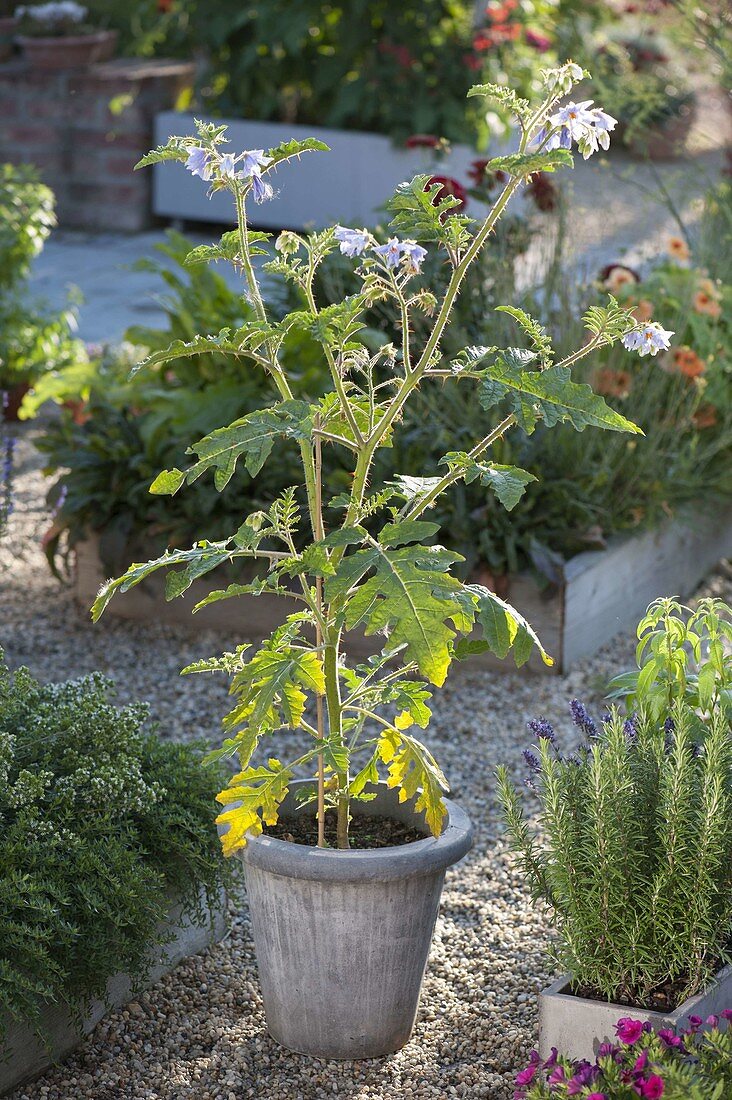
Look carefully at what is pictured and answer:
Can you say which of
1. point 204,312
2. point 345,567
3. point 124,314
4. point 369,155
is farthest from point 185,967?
point 369,155

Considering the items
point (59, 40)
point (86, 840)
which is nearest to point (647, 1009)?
point (86, 840)

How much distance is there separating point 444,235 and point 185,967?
1.45 metres

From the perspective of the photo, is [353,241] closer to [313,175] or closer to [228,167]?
[228,167]

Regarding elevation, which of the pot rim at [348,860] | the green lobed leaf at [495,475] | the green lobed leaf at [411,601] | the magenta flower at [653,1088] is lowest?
the pot rim at [348,860]

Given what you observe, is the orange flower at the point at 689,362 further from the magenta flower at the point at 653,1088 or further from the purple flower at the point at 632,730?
the magenta flower at the point at 653,1088

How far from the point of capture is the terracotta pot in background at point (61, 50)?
29.5 feet

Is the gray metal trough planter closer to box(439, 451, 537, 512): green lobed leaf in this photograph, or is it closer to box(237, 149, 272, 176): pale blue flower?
box(439, 451, 537, 512): green lobed leaf

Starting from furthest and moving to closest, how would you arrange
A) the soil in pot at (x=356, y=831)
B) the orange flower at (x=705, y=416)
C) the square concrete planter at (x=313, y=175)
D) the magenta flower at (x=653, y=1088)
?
the square concrete planter at (x=313, y=175) < the orange flower at (x=705, y=416) < the soil in pot at (x=356, y=831) < the magenta flower at (x=653, y=1088)

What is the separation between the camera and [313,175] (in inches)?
340

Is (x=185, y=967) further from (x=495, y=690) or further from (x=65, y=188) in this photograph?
(x=65, y=188)

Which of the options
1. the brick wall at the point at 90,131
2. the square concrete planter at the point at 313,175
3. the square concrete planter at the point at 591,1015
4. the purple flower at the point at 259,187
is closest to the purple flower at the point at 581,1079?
the square concrete planter at the point at 591,1015

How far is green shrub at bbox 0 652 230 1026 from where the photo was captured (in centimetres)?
217

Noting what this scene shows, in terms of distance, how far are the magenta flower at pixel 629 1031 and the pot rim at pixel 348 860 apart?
445 millimetres

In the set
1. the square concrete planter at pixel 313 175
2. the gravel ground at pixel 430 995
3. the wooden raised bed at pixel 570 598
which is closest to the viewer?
the gravel ground at pixel 430 995
